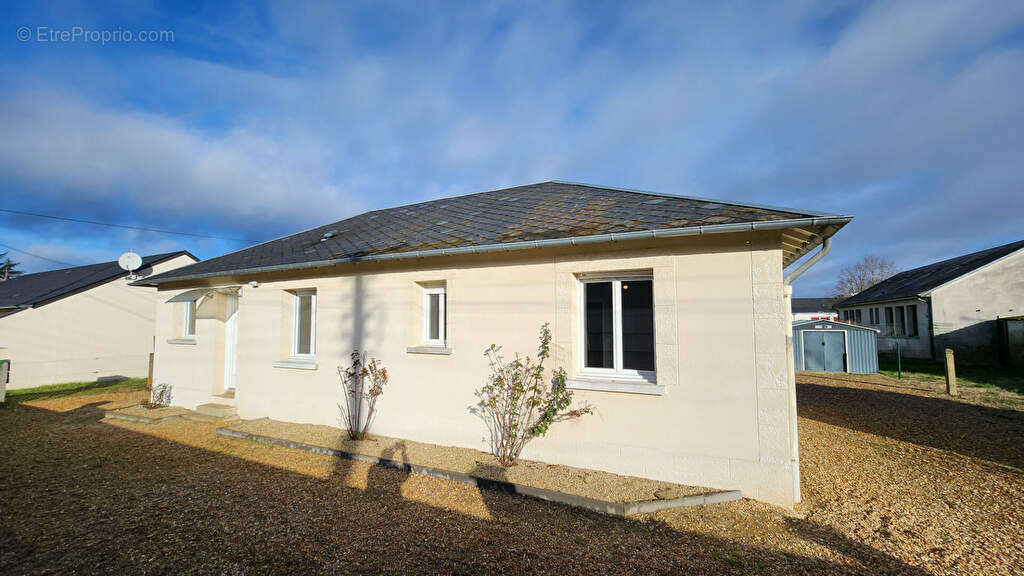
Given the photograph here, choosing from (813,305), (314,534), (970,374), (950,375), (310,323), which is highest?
(813,305)

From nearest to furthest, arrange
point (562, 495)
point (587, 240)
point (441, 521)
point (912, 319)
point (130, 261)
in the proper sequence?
point (441, 521)
point (562, 495)
point (587, 240)
point (130, 261)
point (912, 319)

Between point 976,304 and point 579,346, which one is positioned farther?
point 976,304

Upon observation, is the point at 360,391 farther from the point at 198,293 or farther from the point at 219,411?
the point at 198,293

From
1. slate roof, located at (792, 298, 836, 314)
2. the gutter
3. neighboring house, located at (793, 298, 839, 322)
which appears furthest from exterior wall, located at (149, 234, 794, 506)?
slate roof, located at (792, 298, 836, 314)

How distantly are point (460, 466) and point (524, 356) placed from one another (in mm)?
1695

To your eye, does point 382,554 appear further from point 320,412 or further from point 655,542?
point 320,412

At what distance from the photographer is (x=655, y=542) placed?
3.89m

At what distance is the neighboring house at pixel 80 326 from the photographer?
14.9 metres

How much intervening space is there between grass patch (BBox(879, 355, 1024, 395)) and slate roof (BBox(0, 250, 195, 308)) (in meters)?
29.9

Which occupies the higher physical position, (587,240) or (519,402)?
(587,240)

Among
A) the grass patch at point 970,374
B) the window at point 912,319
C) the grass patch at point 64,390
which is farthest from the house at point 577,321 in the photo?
the window at point 912,319

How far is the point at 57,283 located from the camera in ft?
60.3

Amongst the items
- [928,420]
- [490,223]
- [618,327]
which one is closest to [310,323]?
[490,223]

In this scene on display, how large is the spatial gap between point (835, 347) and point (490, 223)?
55.6 feet
